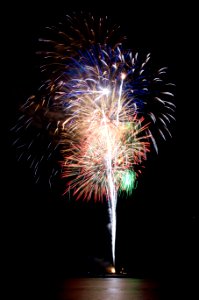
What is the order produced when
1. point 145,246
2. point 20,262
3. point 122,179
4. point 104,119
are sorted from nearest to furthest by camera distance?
point 104,119 < point 122,179 < point 20,262 < point 145,246

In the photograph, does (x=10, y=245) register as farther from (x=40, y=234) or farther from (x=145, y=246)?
(x=145, y=246)

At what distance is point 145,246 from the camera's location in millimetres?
32969

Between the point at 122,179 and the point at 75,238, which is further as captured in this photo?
the point at 75,238

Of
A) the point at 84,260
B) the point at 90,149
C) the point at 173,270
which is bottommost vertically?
the point at 173,270

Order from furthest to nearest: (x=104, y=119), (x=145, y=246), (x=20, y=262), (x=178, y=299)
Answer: (x=145, y=246)
(x=20, y=262)
(x=104, y=119)
(x=178, y=299)

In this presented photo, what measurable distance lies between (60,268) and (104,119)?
51.2 feet

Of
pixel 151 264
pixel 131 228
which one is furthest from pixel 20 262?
pixel 131 228

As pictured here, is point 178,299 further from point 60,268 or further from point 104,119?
point 60,268

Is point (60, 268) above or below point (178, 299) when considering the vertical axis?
above

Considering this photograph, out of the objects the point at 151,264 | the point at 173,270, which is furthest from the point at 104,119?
the point at 151,264

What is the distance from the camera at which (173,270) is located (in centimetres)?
2294

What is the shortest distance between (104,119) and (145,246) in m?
19.4

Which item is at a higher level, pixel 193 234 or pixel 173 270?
pixel 193 234

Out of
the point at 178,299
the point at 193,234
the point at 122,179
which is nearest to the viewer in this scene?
the point at 178,299
